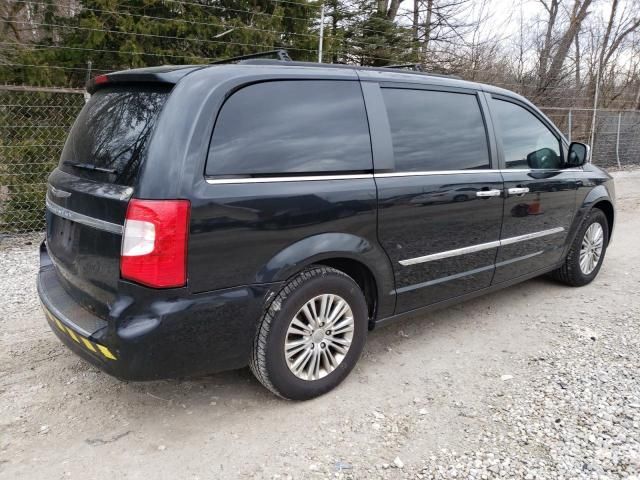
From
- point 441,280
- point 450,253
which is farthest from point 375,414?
point 450,253

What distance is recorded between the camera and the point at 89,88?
3.03 m

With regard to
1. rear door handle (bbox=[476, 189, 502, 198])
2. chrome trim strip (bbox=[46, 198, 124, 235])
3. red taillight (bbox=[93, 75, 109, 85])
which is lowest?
chrome trim strip (bbox=[46, 198, 124, 235])

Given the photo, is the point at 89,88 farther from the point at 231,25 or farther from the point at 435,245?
the point at 231,25

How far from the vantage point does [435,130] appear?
11.0 feet

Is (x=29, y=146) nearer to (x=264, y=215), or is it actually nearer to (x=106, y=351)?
(x=106, y=351)

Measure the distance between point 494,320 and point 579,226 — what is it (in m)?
1.32

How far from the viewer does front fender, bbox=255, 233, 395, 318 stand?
2570 mm

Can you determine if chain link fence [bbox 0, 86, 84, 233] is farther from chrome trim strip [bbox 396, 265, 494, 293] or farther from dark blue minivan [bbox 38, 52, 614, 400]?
chrome trim strip [bbox 396, 265, 494, 293]

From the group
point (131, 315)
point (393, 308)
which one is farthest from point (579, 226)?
point (131, 315)

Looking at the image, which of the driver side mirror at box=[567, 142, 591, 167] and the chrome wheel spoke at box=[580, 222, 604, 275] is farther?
the chrome wheel spoke at box=[580, 222, 604, 275]

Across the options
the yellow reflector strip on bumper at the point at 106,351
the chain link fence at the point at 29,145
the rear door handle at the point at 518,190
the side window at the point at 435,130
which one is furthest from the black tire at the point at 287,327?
the chain link fence at the point at 29,145

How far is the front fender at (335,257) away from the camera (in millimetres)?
2570

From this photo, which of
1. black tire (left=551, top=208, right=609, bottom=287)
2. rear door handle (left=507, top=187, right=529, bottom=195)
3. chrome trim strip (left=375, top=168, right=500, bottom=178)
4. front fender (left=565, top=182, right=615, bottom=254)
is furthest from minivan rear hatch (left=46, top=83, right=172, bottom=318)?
black tire (left=551, top=208, right=609, bottom=287)

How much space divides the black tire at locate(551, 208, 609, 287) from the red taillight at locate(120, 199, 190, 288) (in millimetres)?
3749
